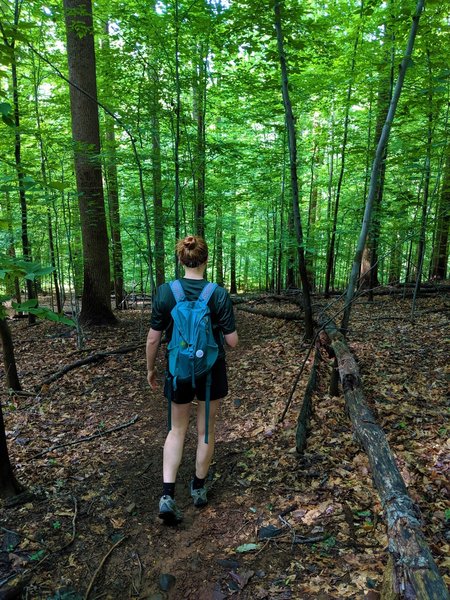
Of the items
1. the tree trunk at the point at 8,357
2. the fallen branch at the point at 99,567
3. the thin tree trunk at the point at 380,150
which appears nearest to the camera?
the fallen branch at the point at 99,567

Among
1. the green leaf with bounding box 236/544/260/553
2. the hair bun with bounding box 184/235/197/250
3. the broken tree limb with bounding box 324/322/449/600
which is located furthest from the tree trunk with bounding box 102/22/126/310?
the green leaf with bounding box 236/544/260/553

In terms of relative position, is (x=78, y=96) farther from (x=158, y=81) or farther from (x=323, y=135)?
(x=323, y=135)

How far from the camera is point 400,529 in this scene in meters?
2.01

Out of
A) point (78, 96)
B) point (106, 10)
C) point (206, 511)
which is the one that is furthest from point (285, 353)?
point (106, 10)

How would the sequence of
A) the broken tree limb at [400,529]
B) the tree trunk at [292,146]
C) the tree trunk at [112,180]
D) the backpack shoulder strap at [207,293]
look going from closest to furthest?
the broken tree limb at [400,529] → the backpack shoulder strap at [207,293] → the tree trunk at [292,146] → the tree trunk at [112,180]

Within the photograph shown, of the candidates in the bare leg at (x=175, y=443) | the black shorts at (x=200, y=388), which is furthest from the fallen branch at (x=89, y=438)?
the black shorts at (x=200, y=388)

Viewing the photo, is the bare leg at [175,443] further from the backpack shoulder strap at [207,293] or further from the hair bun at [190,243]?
the hair bun at [190,243]

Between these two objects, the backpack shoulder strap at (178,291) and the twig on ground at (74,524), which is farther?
the backpack shoulder strap at (178,291)

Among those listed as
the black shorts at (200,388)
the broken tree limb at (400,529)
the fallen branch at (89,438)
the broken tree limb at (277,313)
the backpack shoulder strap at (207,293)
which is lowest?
the fallen branch at (89,438)

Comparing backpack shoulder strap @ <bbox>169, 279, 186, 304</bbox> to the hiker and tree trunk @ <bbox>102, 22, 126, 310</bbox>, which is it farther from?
tree trunk @ <bbox>102, 22, 126, 310</bbox>

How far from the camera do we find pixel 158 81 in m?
6.74

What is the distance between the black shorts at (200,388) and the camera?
9.78 feet

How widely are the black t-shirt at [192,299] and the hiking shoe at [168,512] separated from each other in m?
1.29

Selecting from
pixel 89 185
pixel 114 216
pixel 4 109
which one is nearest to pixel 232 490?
pixel 4 109
